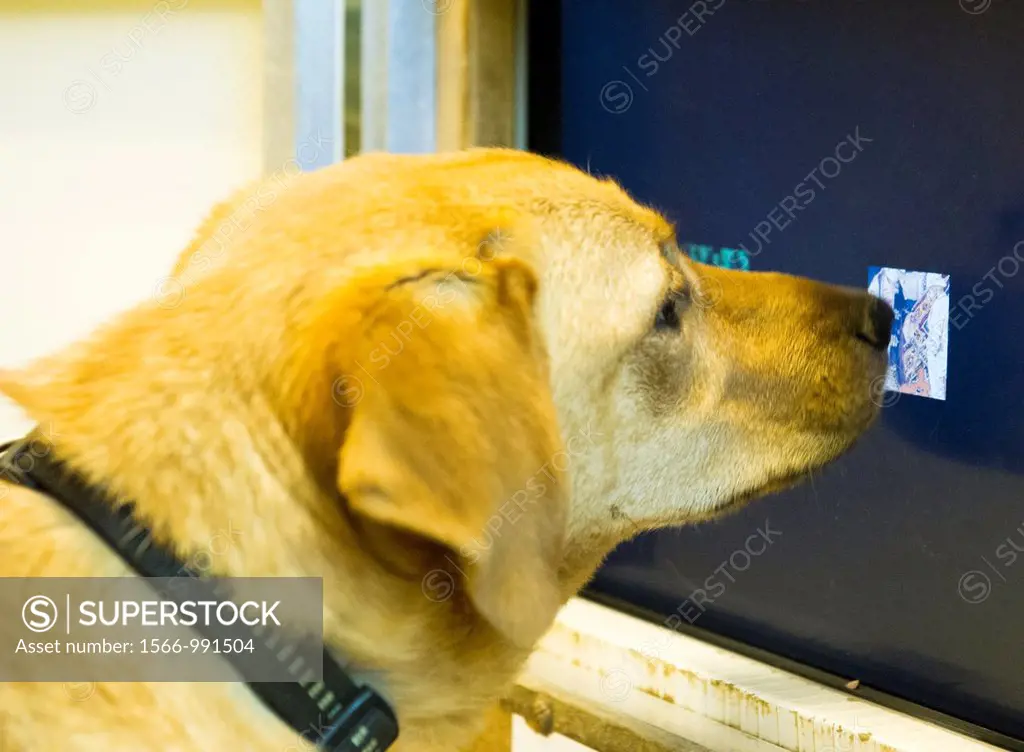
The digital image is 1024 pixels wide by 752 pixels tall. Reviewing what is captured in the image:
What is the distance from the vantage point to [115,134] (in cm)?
221

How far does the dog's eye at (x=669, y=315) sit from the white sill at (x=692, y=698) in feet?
2.46

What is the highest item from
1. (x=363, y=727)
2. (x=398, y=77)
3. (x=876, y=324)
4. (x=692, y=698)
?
(x=398, y=77)

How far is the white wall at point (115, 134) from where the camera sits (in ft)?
7.06

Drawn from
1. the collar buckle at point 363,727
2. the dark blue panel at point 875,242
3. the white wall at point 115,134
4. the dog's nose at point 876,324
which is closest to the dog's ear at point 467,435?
the collar buckle at point 363,727

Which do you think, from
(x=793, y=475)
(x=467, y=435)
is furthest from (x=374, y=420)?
(x=793, y=475)

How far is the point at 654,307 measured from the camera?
1019mm

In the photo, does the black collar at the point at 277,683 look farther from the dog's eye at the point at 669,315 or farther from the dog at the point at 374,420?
the dog's eye at the point at 669,315

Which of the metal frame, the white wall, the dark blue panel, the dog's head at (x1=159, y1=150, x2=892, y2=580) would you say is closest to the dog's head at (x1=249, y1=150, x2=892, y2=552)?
the dog's head at (x1=159, y1=150, x2=892, y2=580)

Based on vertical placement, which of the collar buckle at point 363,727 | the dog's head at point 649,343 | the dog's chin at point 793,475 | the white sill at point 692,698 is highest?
the dog's head at point 649,343

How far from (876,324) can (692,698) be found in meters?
0.78

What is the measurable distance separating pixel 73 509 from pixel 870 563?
1.18 m

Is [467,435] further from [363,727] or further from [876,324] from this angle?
[876,324]

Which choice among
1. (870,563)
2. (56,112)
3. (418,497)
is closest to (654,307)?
(418,497)

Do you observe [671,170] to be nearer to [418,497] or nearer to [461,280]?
[461,280]
